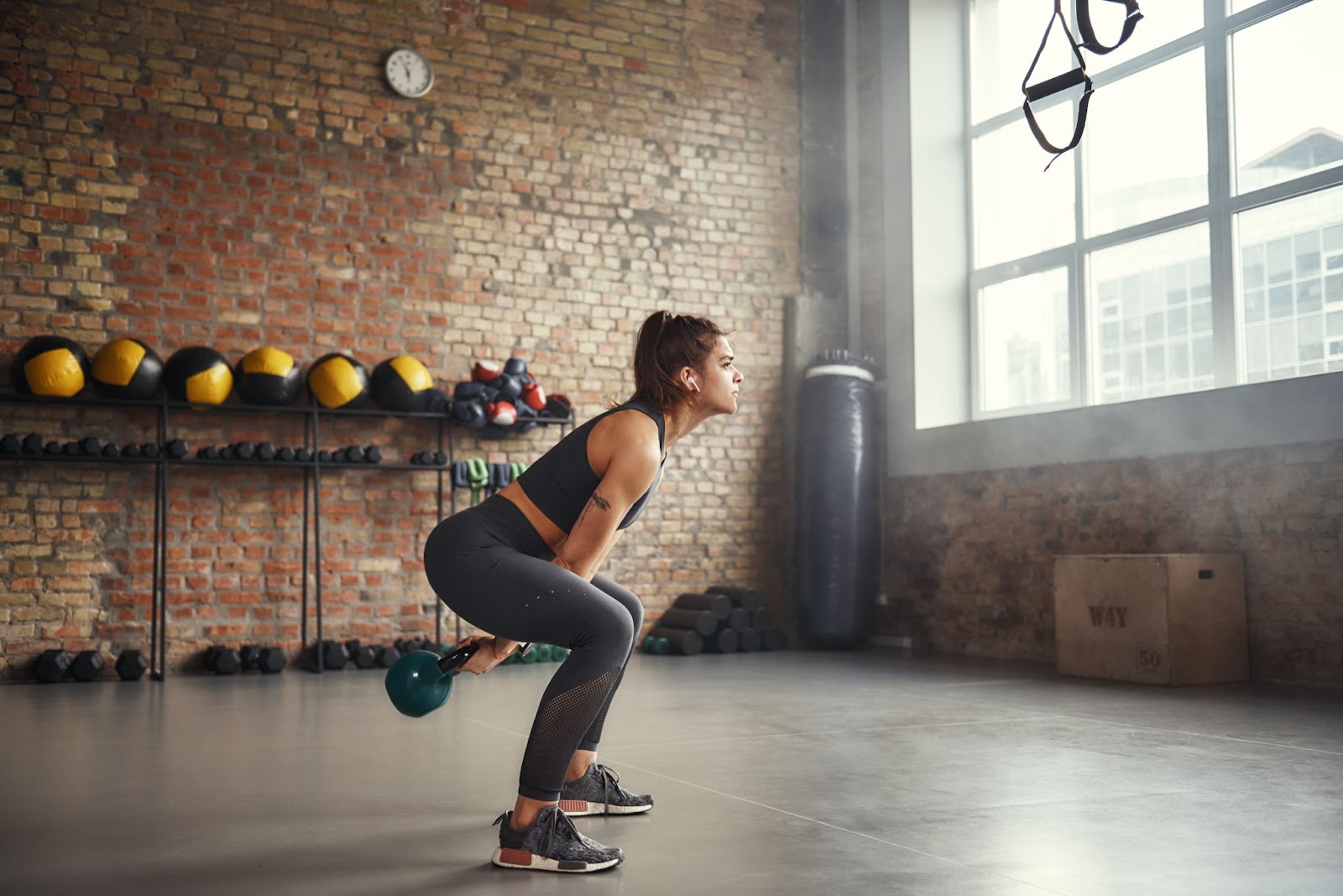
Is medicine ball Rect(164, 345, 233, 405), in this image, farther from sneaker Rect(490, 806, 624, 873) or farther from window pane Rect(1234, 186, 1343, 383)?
window pane Rect(1234, 186, 1343, 383)

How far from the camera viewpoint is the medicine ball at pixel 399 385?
7.19 meters

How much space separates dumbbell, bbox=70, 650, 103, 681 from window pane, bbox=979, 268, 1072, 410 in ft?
18.8

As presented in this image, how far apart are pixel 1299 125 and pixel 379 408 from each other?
532 cm

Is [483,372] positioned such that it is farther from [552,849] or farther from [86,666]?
[552,849]

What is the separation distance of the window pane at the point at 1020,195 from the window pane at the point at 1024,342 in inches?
9.5

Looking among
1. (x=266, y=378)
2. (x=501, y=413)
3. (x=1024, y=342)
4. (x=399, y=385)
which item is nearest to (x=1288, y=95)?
(x=1024, y=342)

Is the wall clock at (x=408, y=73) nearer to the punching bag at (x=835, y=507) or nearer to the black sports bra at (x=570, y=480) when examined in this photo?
the punching bag at (x=835, y=507)

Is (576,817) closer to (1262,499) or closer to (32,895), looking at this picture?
(32,895)

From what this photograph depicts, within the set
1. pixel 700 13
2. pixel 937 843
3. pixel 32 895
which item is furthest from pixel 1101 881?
pixel 700 13

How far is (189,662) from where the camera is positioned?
6953 millimetres

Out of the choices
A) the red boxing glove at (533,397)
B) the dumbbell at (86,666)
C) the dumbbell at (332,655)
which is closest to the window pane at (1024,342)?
the red boxing glove at (533,397)

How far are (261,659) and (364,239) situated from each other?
2.69 meters

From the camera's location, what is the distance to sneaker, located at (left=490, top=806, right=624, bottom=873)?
8.19ft

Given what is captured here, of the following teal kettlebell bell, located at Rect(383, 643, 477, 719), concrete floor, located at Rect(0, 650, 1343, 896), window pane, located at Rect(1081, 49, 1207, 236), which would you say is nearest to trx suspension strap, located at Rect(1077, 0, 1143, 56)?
concrete floor, located at Rect(0, 650, 1343, 896)
